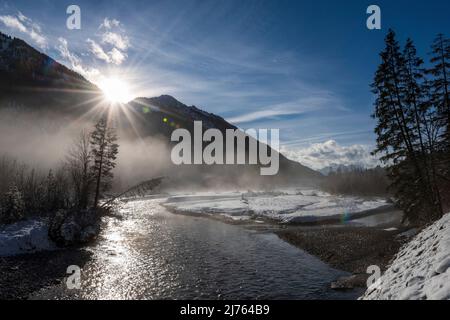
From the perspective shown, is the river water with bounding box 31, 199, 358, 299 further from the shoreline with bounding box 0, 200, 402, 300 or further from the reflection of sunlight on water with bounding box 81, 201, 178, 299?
the shoreline with bounding box 0, 200, 402, 300

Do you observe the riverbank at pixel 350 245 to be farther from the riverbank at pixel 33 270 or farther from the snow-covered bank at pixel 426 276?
the riverbank at pixel 33 270

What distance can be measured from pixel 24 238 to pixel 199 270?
15107 mm

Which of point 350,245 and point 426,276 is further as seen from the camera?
point 350,245

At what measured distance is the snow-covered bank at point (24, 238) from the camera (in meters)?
20.7

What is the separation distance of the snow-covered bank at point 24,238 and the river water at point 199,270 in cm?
425

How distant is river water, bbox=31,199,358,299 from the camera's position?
1523cm

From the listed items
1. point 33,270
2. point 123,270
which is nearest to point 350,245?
point 123,270

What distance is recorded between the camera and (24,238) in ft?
72.3

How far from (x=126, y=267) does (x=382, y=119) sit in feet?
82.5

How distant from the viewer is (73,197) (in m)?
39.5

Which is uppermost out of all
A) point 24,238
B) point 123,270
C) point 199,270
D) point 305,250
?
point 24,238

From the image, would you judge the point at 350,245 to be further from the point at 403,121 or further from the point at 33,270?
the point at 33,270

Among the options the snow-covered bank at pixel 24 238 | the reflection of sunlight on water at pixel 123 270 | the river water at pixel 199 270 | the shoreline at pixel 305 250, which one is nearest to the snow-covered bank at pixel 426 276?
the river water at pixel 199 270
